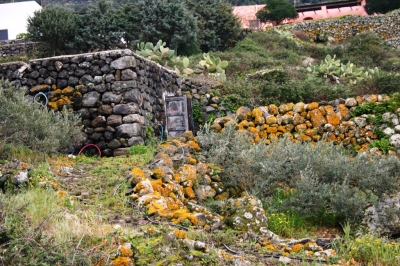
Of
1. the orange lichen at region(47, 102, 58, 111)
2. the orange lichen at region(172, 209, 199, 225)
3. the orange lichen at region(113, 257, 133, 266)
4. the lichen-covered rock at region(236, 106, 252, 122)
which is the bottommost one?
the orange lichen at region(172, 209, 199, 225)

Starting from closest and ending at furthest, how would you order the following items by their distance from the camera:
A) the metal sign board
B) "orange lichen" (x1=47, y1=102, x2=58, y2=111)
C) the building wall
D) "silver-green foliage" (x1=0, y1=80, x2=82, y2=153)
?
"silver-green foliage" (x1=0, y1=80, x2=82, y2=153) < "orange lichen" (x1=47, y1=102, x2=58, y2=111) < the metal sign board < the building wall

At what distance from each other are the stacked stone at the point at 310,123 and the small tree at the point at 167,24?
1325 cm

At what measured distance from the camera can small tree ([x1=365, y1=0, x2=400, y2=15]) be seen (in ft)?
123

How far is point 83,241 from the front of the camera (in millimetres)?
4133

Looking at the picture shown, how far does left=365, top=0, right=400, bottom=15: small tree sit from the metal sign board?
101 feet

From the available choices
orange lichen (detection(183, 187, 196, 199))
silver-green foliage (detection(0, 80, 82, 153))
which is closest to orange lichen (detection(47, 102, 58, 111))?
silver-green foliage (detection(0, 80, 82, 153))

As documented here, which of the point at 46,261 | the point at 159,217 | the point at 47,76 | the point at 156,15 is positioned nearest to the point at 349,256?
the point at 159,217

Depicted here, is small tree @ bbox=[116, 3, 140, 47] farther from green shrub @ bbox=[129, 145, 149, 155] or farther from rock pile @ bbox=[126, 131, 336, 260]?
rock pile @ bbox=[126, 131, 336, 260]

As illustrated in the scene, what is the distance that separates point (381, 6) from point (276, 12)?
765cm

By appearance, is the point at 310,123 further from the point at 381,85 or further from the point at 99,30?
the point at 99,30

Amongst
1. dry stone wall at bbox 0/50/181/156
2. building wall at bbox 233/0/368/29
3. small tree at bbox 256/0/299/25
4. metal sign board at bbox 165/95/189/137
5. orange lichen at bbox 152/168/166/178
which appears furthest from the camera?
building wall at bbox 233/0/368/29

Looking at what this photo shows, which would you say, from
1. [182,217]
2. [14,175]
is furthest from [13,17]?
[182,217]

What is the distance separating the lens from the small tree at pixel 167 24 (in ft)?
74.9

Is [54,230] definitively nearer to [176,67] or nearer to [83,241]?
[83,241]
